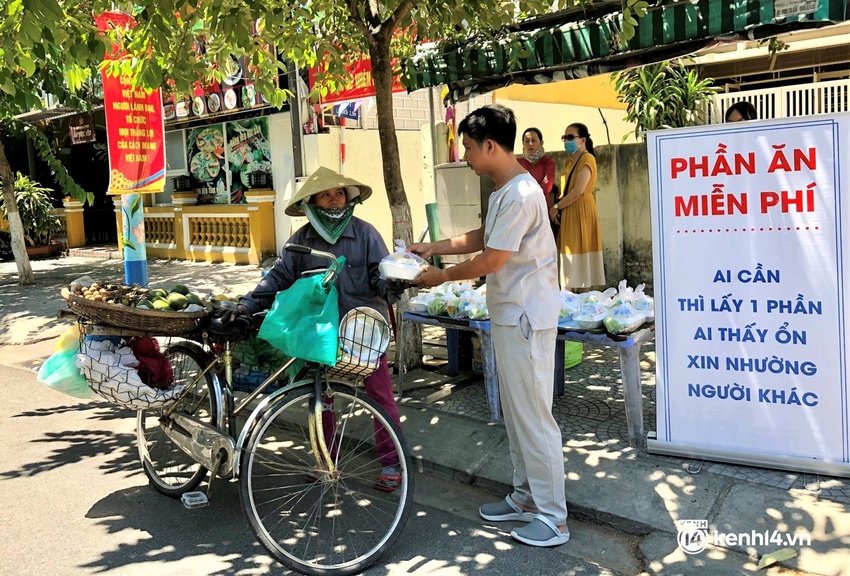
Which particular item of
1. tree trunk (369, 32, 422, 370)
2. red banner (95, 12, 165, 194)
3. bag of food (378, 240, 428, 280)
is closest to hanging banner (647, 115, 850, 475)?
bag of food (378, 240, 428, 280)

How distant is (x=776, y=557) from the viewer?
319cm

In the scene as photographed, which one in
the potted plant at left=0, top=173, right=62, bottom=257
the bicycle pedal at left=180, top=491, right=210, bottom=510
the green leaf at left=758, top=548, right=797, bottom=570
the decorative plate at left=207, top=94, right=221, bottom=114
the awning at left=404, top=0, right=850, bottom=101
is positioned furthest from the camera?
the potted plant at left=0, top=173, right=62, bottom=257

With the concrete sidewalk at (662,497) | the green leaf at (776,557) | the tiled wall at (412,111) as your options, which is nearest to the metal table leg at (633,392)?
the concrete sidewalk at (662,497)

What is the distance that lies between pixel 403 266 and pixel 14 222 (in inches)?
430

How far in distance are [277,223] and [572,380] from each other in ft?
27.1

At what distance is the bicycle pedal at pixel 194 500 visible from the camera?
12.6 feet

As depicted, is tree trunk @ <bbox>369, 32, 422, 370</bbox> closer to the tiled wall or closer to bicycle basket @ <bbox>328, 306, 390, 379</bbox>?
bicycle basket @ <bbox>328, 306, 390, 379</bbox>

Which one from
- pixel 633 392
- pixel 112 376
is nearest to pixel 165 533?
pixel 112 376

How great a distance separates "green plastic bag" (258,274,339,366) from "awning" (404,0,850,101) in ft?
11.9

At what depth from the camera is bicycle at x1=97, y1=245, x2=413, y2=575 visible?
3318 mm

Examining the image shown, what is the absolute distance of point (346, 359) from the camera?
10.8ft

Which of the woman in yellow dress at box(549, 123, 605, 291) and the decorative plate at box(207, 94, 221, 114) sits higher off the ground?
the decorative plate at box(207, 94, 221, 114)

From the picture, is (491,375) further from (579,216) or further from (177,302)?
(579,216)
